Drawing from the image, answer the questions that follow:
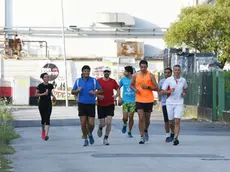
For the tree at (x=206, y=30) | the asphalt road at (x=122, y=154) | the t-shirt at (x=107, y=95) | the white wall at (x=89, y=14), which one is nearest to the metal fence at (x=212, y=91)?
the asphalt road at (x=122, y=154)

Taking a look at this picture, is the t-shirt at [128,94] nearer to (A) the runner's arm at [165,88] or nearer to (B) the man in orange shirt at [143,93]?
(B) the man in orange shirt at [143,93]

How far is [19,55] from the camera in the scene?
55750 mm

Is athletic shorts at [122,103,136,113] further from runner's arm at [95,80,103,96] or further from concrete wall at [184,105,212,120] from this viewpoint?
concrete wall at [184,105,212,120]

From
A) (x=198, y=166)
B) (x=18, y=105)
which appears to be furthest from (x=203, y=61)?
(x=198, y=166)

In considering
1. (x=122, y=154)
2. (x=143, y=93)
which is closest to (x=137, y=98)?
(x=143, y=93)

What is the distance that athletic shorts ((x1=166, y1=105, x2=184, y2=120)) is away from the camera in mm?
16719

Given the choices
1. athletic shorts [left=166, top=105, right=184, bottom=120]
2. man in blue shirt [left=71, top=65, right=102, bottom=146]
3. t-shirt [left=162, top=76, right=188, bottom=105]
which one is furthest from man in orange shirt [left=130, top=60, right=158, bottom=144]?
man in blue shirt [left=71, top=65, right=102, bottom=146]

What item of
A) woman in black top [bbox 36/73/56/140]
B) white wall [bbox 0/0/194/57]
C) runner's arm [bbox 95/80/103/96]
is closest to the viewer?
runner's arm [bbox 95/80/103/96]

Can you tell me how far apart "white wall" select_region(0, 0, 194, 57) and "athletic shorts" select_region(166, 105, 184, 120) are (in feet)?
144

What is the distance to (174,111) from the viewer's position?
16.8 metres

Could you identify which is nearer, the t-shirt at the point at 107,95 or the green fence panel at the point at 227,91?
the t-shirt at the point at 107,95

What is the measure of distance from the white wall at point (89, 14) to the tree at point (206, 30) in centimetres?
1837

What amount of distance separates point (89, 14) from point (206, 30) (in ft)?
76.5

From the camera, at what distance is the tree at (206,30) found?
4141 cm
